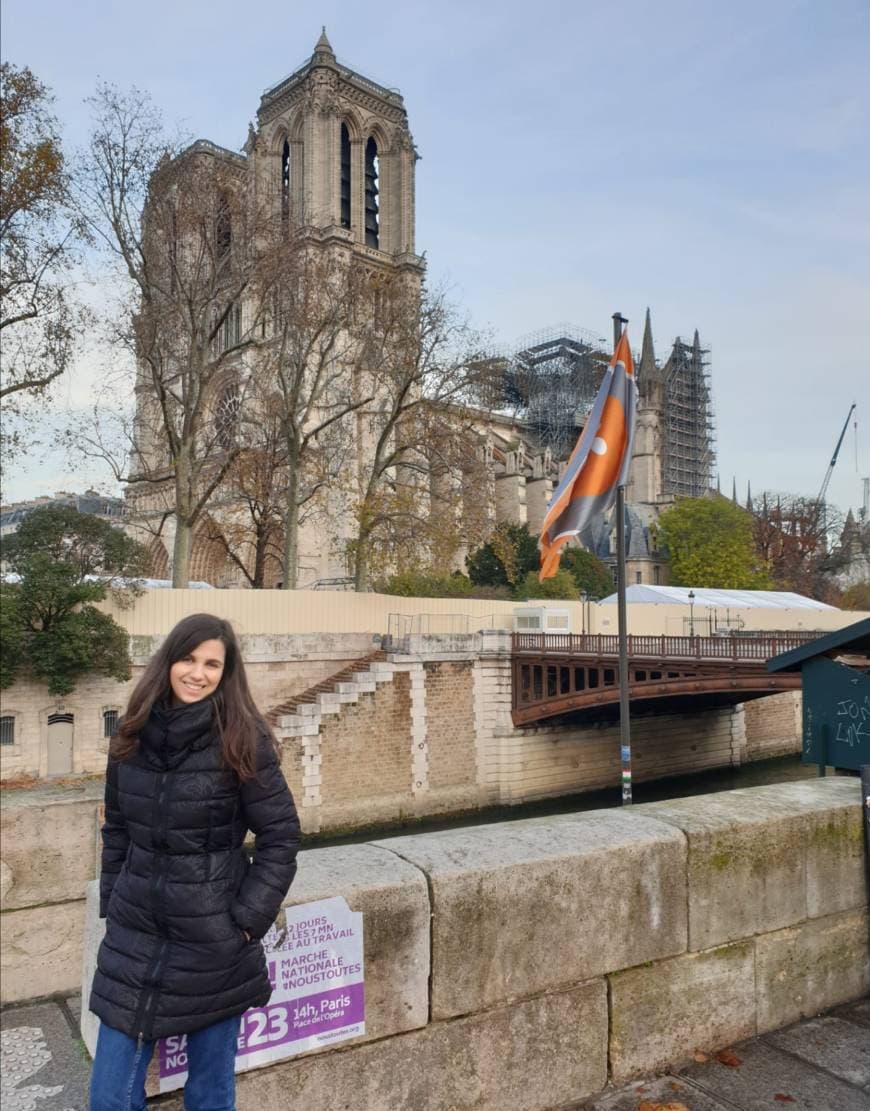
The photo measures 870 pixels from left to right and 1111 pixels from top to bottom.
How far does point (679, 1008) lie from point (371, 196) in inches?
2373

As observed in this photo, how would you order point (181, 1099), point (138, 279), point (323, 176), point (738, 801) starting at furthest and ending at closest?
point (323, 176)
point (138, 279)
point (738, 801)
point (181, 1099)

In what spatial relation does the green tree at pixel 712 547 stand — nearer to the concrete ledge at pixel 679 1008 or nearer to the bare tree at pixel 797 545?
the bare tree at pixel 797 545

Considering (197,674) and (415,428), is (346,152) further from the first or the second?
(197,674)

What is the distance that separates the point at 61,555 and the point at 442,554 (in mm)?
10141

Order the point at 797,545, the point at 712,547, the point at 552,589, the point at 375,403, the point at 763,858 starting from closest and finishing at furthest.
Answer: the point at 763,858 → the point at 375,403 → the point at 552,589 → the point at 712,547 → the point at 797,545

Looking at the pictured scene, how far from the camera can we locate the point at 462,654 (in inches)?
959

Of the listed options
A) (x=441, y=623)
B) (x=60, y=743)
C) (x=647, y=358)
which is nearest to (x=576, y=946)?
(x=60, y=743)

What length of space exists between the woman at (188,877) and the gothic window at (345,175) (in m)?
56.2

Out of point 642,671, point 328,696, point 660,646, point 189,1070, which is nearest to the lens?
point 189,1070

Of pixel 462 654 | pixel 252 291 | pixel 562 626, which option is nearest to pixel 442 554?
pixel 462 654

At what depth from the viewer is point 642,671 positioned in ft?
76.5

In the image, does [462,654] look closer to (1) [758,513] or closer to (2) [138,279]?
(2) [138,279]

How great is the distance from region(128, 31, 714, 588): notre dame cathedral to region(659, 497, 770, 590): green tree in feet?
16.1

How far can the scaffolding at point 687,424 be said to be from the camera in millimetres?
80625
